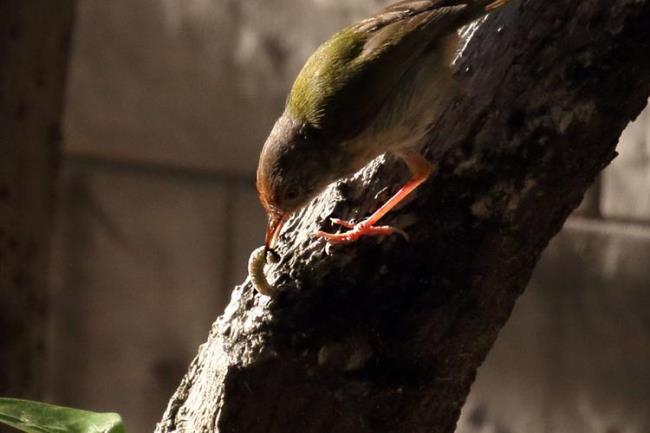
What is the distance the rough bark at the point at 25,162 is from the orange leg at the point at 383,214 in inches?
46.0

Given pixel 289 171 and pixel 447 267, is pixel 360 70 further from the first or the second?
pixel 447 267

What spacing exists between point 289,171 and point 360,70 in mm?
258

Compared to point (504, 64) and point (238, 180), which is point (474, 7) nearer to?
point (504, 64)

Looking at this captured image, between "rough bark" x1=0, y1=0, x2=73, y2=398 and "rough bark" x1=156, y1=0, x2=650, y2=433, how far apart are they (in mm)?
1059

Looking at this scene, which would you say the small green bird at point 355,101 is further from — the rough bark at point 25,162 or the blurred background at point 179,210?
the blurred background at point 179,210

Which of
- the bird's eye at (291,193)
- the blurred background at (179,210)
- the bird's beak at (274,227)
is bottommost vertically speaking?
the bird's beak at (274,227)

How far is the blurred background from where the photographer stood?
3967mm

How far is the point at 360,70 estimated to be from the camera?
2.12m

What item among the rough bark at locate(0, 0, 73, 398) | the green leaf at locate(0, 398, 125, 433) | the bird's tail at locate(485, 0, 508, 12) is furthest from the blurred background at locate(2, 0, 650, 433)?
the green leaf at locate(0, 398, 125, 433)

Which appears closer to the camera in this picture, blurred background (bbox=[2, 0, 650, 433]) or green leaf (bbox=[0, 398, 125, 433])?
green leaf (bbox=[0, 398, 125, 433])

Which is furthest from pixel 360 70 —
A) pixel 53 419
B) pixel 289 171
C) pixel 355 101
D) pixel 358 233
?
pixel 53 419

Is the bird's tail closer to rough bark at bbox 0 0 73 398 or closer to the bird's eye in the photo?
the bird's eye

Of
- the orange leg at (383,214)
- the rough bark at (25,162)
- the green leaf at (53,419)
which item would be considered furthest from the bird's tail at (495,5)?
the rough bark at (25,162)

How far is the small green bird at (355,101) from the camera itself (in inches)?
82.0
